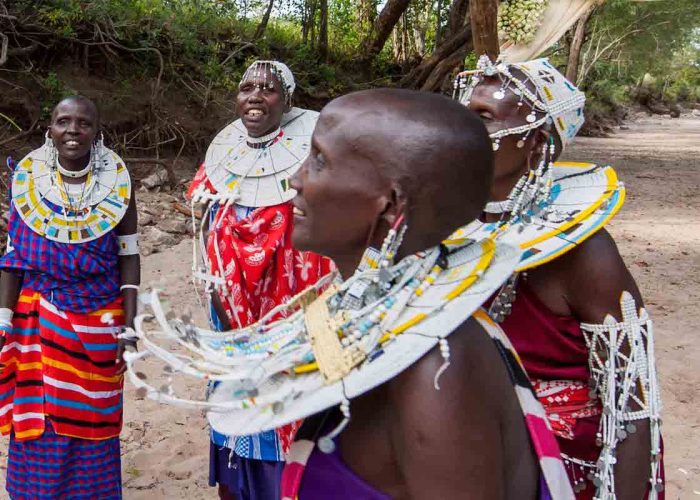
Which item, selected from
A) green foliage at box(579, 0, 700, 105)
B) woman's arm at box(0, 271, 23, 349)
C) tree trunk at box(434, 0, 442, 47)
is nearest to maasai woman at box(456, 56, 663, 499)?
woman's arm at box(0, 271, 23, 349)

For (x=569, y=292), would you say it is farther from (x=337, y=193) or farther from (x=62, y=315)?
(x=62, y=315)

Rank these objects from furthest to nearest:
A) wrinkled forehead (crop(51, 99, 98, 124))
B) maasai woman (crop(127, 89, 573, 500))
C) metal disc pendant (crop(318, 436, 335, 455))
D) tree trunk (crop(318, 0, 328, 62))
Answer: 1. tree trunk (crop(318, 0, 328, 62))
2. wrinkled forehead (crop(51, 99, 98, 124))
3. metal disc pendant (crop(318, 436, 335, 455))
4. maasai woman (crop(127, 89, 573, 500))

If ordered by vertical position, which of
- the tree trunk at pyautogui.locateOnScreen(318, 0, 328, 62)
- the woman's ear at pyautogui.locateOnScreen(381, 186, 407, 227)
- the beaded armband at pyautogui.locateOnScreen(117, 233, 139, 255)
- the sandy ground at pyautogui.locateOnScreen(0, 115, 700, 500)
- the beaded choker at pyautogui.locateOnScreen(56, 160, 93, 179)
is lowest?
the sandy ground at pyautogui.locateOnScreen(0, 115, 700, 500)

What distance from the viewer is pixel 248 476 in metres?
2.59

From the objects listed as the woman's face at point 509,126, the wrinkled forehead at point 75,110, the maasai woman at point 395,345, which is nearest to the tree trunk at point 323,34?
the wrinkled forehead at point 75,110

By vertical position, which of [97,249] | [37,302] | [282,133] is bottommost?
[37,302]

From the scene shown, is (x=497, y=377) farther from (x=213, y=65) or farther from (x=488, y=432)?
(x=213, y=65)

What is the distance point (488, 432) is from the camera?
946 mm

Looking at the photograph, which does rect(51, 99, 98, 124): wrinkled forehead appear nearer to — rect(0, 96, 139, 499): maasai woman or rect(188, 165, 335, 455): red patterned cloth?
rect(0, 96, 139, 499): maasai woman

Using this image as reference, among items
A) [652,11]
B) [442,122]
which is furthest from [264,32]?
[652,11]

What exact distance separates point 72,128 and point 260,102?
72 cm

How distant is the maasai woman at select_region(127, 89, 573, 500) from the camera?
3.07 ft

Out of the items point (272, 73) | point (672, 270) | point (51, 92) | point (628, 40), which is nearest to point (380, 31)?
point (51, 92)

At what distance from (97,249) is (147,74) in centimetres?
678
